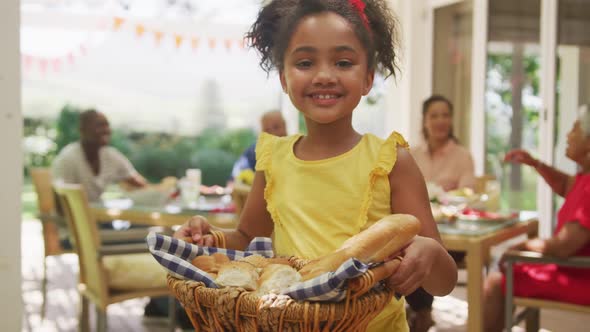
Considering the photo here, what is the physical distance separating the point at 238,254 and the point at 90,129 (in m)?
3.75

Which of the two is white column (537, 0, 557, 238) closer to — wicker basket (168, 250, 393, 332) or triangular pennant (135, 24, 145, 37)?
triangular pennant (135, 24, 145, 37)

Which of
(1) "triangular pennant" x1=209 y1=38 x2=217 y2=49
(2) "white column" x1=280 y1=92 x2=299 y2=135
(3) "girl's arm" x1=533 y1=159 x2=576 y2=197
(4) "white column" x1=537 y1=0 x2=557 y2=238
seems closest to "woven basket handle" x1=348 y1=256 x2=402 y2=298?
(3) "girl's arm" x1=533 y1=159 x2=576 y2=197

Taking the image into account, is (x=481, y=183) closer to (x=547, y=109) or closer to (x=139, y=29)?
(x=547, y=109)

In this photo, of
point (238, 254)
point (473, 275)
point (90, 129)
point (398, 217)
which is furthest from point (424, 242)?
point (90, 129)

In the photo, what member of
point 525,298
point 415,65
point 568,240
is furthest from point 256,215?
point 415,65

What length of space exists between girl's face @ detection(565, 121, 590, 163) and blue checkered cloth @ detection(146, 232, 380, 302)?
2196 mm

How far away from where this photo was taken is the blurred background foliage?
9.88m

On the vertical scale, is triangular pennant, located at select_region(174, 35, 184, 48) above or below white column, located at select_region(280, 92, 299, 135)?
above

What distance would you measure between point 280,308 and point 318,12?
0.57 meters

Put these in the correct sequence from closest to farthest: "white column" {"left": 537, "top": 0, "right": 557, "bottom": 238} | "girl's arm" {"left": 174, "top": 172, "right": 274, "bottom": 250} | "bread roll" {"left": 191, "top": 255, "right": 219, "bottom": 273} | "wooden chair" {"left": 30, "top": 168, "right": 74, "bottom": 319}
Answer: "bread roll" {"left": 191, "top": 255, "right": 219, "bottom": 273}, "girl's arm" {"left": 174, "top": 172, "right": 274, "bottom": 250}, "wooden chair" {"left": 30, "top": 168, "right": 74, "bottom": 319}, "white column" {"left": 537, "top": 0, "right": 557, "bottom": 238}

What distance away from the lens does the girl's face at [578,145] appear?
2.90m

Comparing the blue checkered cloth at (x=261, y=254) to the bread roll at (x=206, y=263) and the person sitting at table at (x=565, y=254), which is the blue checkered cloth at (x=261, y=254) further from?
the person sitting at table at (x=565, y=254)

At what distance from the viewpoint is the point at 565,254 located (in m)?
2.70

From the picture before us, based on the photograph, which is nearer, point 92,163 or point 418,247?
point 418,247
